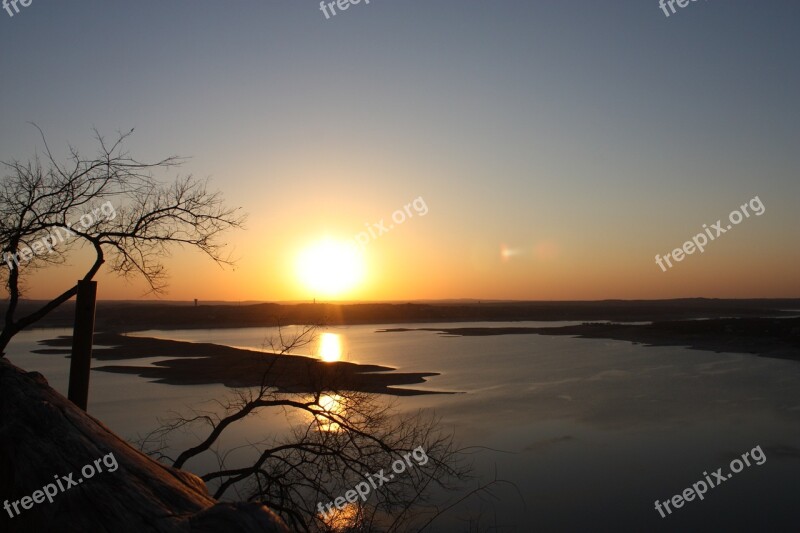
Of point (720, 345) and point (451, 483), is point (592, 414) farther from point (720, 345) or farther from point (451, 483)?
point (720, 345)

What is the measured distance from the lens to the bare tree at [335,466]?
762cm

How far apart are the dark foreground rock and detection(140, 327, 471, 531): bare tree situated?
6.89 ft

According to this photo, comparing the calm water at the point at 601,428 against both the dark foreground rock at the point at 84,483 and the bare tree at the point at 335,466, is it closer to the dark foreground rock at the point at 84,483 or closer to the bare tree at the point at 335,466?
the bare tree at the point at 335,466

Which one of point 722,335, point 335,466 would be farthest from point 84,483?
point 722,335

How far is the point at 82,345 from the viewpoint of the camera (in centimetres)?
621

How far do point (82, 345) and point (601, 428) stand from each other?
51.0 feet

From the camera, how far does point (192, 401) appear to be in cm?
2188

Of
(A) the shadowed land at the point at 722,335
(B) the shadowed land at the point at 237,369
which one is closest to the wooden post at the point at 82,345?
(B) the shadowed land at the point at 237,369

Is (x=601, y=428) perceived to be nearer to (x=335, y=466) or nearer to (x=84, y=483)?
(x=335, y=466)

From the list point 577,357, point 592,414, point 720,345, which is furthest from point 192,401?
point 720,345

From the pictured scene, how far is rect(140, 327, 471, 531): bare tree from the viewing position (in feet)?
25.0

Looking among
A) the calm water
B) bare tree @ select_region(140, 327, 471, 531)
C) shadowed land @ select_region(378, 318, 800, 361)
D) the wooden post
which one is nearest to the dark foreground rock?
the wooden post

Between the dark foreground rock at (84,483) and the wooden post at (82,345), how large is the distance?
1.97 m

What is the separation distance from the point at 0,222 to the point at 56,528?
18.7 ft
